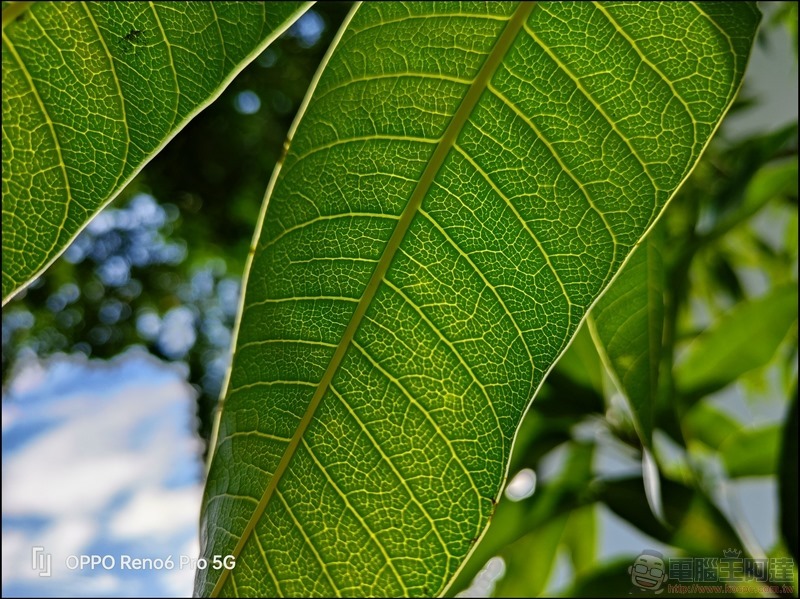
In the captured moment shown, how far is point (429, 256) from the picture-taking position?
444 mm

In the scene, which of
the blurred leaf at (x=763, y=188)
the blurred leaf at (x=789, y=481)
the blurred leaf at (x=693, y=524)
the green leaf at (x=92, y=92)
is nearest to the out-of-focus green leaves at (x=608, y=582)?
the blurred leaf at (x=693, y=524)

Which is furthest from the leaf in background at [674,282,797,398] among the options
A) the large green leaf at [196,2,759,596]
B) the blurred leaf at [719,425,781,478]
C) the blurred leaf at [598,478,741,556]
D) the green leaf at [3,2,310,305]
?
the green leaf at [3,2,310,305]

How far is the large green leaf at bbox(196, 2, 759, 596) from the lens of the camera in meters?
0.42

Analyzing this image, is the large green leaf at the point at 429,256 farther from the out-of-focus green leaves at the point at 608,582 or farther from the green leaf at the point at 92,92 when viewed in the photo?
the out-of-focus green leaves at the point at 608,582

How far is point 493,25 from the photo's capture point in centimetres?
41

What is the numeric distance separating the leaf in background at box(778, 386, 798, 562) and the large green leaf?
55 centimetres

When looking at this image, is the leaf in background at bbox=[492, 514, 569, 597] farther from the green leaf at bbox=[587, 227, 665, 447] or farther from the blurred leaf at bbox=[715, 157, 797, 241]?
the green leaf at bbox=[587, 227, 665, 447]

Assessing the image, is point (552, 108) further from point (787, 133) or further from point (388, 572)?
point (787, 133)

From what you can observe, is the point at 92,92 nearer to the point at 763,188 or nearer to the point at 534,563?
the point at 763,188

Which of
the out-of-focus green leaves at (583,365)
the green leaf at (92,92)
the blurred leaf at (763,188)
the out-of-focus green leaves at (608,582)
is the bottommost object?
the out-of-focus green leaves at (608,582)

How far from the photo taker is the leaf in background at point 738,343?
1074mm

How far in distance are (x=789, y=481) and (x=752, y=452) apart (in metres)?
0.35

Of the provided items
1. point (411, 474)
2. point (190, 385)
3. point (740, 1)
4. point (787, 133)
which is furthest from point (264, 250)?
point (190, 385)

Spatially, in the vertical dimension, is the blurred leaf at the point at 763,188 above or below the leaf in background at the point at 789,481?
above
